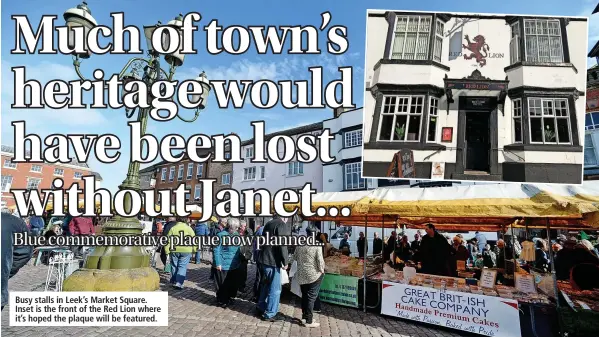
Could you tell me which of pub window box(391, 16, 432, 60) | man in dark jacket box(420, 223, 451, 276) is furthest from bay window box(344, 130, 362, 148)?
man in dark jacket box(420, 223, 451, 276)

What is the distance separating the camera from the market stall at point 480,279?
15.8 feet

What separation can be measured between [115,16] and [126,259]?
457 centimetres

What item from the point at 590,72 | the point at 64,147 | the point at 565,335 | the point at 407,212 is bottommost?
the point at 565,335

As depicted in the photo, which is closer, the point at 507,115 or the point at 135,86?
the point at 135,86

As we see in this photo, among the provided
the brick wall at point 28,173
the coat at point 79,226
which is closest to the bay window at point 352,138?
the coat at point 79,226

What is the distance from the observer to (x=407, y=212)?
5.89 m

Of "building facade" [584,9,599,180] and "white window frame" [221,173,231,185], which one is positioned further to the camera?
"white window frame" [221,173,231,185]

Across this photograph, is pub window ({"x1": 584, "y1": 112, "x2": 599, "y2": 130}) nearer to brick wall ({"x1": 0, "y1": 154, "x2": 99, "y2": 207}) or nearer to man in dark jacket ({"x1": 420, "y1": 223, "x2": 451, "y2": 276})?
man in dark jacket ({"x1": 420, "y1": 223, "x2": 451, "y2": 276})

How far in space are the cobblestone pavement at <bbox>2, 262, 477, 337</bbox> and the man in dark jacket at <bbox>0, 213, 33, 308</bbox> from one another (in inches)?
65.1

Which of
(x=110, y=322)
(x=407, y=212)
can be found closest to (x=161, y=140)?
(x=110, y=322)

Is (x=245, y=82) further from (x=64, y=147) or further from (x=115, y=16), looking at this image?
(x=64, y=147)

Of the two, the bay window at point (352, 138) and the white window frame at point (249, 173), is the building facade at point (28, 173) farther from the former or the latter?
the bay window at point (352, 138)

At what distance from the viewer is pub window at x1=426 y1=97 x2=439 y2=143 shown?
11.2 metres

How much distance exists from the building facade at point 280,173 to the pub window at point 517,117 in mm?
16584
